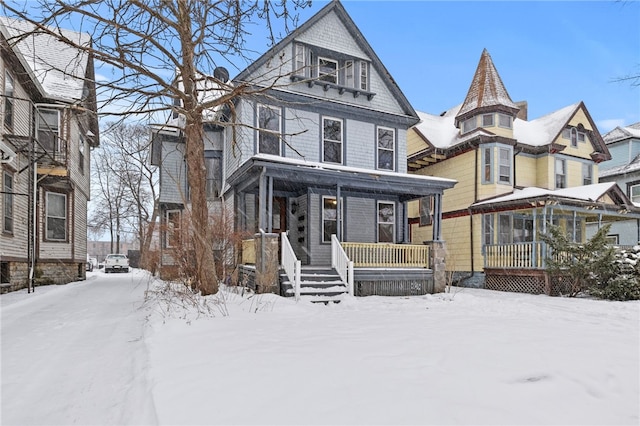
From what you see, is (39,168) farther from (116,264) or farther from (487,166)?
(487,166)

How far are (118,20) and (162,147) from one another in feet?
35.8

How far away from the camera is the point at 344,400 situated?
123 inches

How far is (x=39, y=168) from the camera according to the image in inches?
500

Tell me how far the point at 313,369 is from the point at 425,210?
15.4 metres

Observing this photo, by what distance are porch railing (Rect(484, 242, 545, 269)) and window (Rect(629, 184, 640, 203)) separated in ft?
41.1

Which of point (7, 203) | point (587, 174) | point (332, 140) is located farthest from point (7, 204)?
point (587, 174)

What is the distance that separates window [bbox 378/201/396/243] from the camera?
47.4 feet

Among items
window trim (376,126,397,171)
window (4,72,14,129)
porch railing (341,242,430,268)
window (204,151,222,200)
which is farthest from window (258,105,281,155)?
window (4,72,14,129)

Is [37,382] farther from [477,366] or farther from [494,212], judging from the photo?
[494,212]

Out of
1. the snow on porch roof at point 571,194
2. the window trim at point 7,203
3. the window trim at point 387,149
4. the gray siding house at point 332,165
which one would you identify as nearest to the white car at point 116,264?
the gray siding house at point 332,165

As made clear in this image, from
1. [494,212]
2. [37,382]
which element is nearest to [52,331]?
[37,382]

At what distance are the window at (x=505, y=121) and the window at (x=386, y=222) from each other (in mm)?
6635

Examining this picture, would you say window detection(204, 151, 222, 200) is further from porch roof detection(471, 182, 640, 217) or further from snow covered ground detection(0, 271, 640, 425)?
porch roof detection(471, 182, 640, 217)

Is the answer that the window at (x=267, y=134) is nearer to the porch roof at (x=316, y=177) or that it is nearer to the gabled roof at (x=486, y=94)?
the porch roof at (x=316, y=177)
